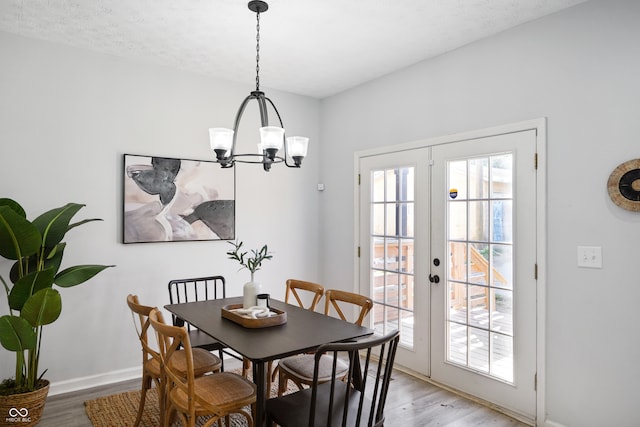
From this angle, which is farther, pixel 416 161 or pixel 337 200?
pixel 337 200

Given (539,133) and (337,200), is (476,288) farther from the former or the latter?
(337,200)

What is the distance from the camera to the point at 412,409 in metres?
2.96

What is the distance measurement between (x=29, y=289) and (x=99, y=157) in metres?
1.23

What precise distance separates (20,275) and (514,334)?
132 inches

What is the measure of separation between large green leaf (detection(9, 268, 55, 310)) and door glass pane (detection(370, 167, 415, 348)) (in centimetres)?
264

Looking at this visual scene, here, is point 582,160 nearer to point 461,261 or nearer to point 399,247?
point 461,261

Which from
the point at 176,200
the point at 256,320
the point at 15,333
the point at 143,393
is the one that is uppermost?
the point at 176,200

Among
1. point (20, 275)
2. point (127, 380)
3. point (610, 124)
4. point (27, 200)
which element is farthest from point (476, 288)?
point (27, 200)

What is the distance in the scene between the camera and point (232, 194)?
13.1 feet

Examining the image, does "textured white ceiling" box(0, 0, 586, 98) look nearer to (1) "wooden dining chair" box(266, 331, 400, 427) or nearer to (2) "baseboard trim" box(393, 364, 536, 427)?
(1) "wooden dining chair" box(266, 331, 400, 427)

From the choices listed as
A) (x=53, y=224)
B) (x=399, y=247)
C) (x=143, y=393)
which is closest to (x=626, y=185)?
(x=399, y=247)

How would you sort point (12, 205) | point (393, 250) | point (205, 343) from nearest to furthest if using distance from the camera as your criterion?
point (12, 205) < point (205, 343) < point (393, 250)

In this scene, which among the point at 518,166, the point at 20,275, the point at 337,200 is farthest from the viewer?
the point at 337,200

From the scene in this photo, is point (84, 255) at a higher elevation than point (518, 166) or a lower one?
lower
